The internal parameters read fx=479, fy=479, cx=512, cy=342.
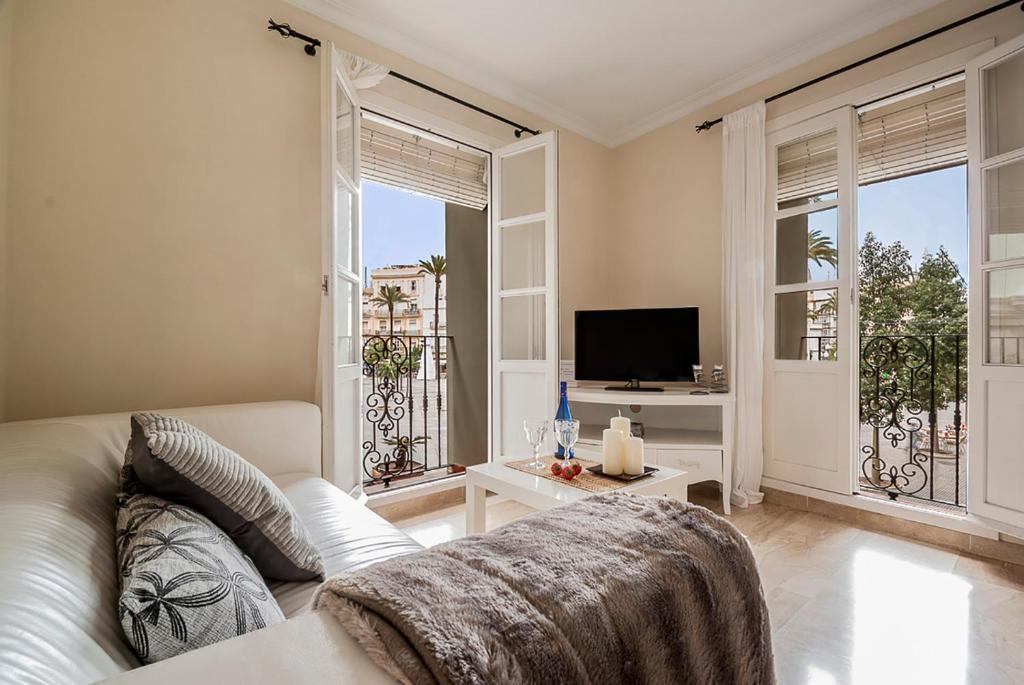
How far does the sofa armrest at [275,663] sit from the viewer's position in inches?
17.4

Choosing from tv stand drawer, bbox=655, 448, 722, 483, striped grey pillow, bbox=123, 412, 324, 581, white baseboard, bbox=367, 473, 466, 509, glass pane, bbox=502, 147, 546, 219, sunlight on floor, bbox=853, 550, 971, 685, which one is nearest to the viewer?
striped grey pillow, bbox=123, 412, 324, 581

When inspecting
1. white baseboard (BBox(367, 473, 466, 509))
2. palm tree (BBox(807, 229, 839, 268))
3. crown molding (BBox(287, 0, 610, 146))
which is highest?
crown molding (BBox(287, 0, 610, 146))

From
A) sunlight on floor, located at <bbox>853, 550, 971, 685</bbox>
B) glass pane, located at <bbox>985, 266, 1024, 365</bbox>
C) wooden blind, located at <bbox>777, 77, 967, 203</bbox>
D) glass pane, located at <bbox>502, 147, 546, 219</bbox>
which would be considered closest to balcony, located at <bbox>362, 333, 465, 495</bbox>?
glass pane, located at <bbox>502, 147, 546, 219</bbox>

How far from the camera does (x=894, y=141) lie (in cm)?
306

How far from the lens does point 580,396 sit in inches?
126

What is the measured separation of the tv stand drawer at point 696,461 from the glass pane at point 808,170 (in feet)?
5.34

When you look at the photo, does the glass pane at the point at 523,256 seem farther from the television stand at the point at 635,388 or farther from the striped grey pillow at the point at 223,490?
the striped grey pillow at the point at 223,490

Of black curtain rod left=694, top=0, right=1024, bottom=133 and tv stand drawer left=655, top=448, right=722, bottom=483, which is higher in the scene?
black curtain rod left=694, top=0, right=1024, bottom=133

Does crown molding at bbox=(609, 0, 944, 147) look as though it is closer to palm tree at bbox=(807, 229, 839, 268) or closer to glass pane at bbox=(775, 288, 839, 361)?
palm tree at bbox=(807, 229, 839, 268)

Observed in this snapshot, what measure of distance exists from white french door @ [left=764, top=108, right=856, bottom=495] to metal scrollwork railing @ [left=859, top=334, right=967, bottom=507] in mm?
544

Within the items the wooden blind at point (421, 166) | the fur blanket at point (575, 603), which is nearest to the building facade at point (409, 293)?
the wooden blind at point (421, 166)

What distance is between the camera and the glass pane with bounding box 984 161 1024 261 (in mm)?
2115

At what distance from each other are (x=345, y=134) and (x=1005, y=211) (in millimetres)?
3070

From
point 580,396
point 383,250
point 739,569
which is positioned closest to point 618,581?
point 739,569
